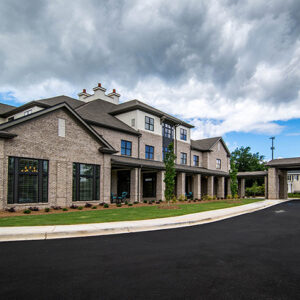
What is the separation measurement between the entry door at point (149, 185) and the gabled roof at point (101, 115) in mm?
5871

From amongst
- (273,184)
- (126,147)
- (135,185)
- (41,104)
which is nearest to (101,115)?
(126,147)

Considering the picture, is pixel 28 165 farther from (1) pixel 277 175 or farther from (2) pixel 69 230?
(1) pixel 277 175

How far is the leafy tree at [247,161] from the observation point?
201ft

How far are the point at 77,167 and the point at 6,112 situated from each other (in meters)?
13.4

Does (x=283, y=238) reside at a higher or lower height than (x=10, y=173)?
lower

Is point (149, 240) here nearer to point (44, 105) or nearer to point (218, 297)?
point (218, 297)

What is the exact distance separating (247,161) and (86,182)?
49.7 m

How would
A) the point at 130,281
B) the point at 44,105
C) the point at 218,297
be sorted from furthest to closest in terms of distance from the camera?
the point at 44,105 < the point at 130,281 < the point at 218,297

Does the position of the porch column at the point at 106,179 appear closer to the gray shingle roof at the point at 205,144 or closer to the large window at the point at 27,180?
the large window at the point at 27,180

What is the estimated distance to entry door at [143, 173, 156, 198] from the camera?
32.0 m

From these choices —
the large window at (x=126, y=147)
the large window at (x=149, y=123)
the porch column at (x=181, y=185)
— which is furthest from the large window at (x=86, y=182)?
the porch column at (x=181, y=185)

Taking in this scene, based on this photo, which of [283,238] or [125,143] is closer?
[283,238]

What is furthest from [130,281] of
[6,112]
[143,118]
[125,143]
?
[6,112]

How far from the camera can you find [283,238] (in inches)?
371
